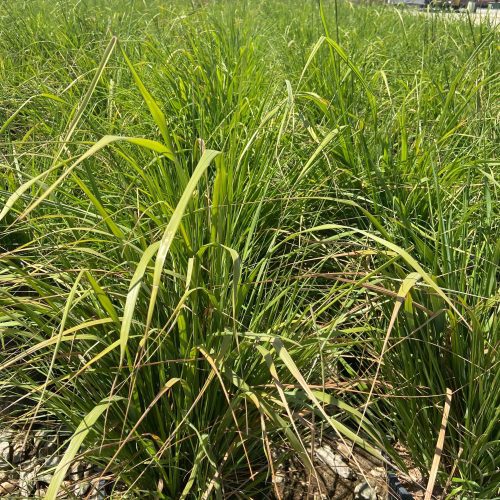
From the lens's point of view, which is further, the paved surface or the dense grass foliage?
the paved surface

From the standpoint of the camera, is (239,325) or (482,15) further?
(482,15)

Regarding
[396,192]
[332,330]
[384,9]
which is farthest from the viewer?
[384,9]

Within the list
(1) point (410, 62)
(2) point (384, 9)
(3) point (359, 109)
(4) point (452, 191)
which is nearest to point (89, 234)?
(4) point (452, 191)

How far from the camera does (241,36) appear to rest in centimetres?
314

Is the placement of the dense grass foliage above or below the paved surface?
below

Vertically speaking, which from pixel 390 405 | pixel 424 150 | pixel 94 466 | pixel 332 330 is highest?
pixel 424 150

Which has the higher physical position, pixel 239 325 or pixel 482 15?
pixel 482 15

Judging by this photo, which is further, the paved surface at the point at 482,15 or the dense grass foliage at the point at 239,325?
the paved surface at the point at 482,15

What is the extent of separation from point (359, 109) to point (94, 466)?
4.81 ft

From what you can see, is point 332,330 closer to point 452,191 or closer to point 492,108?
point 452,191

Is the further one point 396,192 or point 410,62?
point 410,62

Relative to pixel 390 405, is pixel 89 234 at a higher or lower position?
higher

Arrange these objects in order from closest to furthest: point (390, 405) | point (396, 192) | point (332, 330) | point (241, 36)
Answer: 1. point (332, 330)
2. point (390, 405)
3. point (396, 192)
4. point (241, 36)

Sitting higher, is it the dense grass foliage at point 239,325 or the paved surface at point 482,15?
the paved surface at point 482,15
